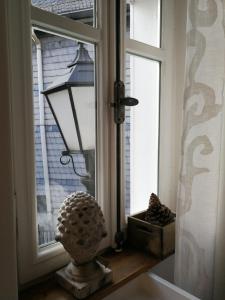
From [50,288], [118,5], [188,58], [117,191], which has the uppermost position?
[118,5]

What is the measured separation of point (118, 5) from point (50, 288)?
Answer: 3.44ft

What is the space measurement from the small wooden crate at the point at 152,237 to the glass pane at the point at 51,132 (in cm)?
32

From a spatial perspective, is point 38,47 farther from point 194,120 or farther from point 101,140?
point 194,120

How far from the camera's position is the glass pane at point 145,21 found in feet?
4.11

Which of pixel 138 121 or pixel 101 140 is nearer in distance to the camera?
pixel 101 140

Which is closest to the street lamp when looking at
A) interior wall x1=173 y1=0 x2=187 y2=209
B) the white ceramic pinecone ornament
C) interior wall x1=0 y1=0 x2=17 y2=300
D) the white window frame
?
the white window frame

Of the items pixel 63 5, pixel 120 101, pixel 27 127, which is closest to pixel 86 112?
pixel 120 101

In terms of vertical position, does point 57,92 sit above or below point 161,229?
above

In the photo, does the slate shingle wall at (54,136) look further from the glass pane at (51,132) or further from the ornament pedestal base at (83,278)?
the ornament pedestal base at (83,278)

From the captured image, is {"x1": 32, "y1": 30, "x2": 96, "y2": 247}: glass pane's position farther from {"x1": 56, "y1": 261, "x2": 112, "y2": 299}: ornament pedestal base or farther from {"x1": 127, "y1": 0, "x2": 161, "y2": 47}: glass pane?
{"x1": 127, "y1": 0, "x2": 161, "y2": 47}: glass pane

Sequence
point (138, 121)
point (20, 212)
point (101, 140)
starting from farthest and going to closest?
point (138, 121) < point (101, 140) < point (20, 212)

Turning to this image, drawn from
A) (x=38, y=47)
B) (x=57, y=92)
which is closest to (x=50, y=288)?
(x=57, y=92)

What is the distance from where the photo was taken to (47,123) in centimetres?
93

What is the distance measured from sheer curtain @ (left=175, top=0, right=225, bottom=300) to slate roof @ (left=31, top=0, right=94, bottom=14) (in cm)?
37
